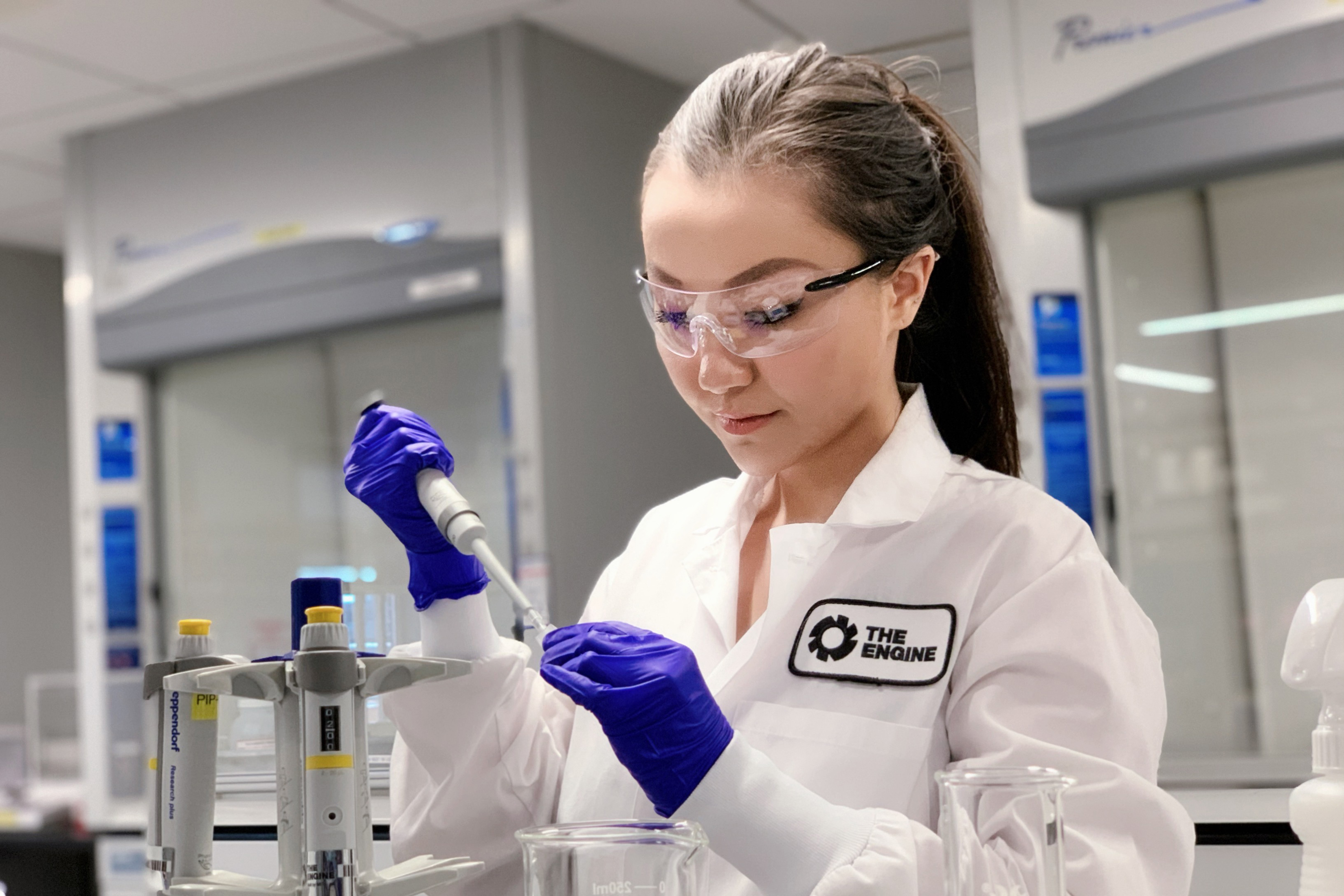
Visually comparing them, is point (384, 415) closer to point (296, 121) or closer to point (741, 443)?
point (741, 443)

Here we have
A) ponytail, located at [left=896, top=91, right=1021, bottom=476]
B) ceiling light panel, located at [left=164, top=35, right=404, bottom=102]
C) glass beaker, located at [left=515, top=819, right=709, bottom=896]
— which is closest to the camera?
glass beaker, located at [left=515, top=819, right=709, bottom=896]

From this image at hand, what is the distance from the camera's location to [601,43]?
3.50 m

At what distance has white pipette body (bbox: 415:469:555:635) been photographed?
0.92m

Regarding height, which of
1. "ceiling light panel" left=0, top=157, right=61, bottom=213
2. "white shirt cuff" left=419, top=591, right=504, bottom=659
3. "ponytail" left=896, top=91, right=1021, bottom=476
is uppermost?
"ceiling light panel" left=0, top=157, right=61, bottom=213

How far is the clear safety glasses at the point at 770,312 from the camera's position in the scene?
1072 millimetres

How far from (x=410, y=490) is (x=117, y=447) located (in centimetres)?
327

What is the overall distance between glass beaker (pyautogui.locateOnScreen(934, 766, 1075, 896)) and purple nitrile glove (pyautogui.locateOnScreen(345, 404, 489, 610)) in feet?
1.51

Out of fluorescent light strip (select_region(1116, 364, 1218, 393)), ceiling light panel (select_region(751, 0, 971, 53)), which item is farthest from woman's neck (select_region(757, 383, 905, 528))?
ceiling light panel (select_region(751, 0, 971, 53))

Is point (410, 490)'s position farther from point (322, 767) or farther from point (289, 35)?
point (289, 35)

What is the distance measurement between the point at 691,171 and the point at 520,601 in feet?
1.34

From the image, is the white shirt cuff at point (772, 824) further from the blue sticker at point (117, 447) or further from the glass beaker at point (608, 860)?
the blue sticker at point (117, 447)

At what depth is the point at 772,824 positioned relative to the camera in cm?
90

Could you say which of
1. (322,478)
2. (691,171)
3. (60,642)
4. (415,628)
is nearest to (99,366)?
(322,478)

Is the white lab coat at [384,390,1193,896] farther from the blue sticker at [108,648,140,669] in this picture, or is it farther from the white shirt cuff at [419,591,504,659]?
the blue sticker at [108,648,140,669]
